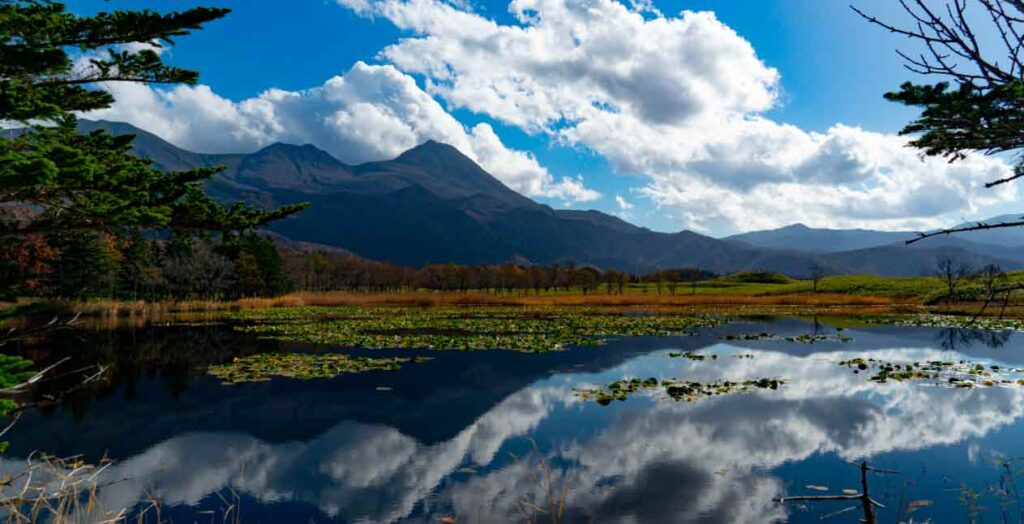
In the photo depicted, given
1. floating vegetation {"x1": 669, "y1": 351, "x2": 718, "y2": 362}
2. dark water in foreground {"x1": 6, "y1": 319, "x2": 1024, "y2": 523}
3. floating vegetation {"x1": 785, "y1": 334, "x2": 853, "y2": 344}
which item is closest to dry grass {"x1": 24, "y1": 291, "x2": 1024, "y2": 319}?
floating vegetation {"x1": 785, "y1": 334, "x2": 853, "y2": 344}

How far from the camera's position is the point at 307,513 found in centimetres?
1169

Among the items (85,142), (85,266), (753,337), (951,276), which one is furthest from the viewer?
(85,266)

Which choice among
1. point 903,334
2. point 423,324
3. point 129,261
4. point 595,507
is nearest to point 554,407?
point 595,507

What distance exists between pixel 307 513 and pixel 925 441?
16.8m

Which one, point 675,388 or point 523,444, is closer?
point 523,444

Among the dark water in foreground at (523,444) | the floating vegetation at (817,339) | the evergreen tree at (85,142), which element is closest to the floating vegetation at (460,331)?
the floating vegetation at (817,339)

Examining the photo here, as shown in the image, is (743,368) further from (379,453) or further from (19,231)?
(19,231)

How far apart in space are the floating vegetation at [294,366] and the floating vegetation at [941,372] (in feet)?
77.2

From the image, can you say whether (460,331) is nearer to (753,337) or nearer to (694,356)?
(694,356)

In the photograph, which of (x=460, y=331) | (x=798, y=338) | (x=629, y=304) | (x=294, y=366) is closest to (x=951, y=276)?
(x=798, y=338)

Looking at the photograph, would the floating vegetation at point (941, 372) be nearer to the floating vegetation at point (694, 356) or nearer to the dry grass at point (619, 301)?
the floating vegetation at point (694, 356)

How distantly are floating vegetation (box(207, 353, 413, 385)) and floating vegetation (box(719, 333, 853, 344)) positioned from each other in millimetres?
25428

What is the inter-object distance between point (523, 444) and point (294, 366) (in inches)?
639

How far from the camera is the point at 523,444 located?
53.8 feet
